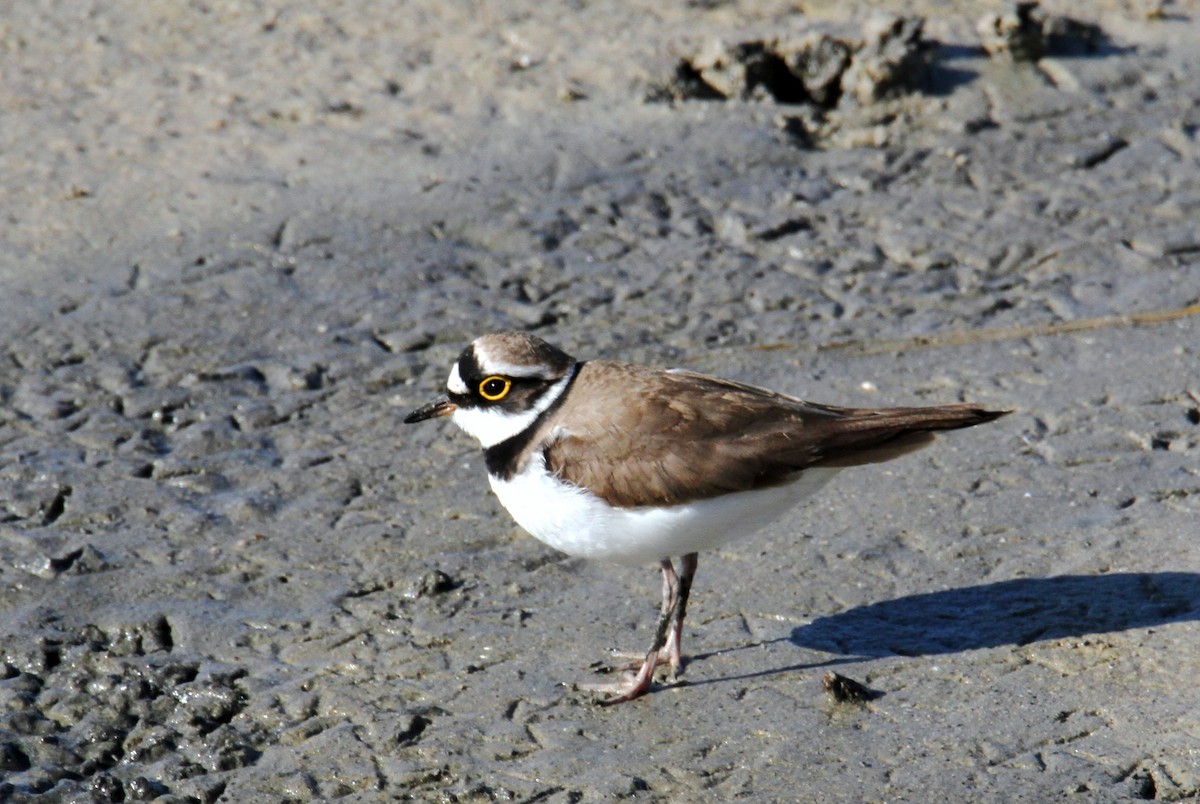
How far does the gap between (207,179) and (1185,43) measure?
6566mm

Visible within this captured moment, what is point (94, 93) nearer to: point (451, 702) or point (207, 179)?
point (207, 179)

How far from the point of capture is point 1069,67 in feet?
30.5

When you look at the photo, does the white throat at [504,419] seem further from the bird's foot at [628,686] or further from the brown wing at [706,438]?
the bird's foot at [628,686]

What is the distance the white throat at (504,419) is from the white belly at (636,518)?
0.94 feet

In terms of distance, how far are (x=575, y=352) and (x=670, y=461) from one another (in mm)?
2186

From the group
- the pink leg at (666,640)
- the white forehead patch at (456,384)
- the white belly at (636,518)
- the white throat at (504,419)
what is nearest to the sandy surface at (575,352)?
the pink leg at (666,640)

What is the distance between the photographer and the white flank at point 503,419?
531cm

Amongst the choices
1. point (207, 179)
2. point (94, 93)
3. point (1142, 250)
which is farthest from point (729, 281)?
point (94, 93)

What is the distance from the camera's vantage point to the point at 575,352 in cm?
705

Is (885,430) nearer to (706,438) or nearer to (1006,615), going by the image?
(706,438)

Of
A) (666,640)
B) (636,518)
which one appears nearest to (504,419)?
(636,518)

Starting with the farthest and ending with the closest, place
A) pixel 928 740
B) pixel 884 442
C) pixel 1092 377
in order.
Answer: pixel 1092 377 < pixel 884 442 < pixel 928 740

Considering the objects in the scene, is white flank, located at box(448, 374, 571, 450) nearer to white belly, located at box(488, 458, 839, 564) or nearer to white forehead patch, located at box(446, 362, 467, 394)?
white forehead patch, located at box(446, 362, 467, 394)

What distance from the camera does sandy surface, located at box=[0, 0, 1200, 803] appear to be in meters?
4.75
